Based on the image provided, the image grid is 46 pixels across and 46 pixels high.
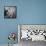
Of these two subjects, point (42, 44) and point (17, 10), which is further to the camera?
point (17, 10)

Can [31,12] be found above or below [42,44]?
above

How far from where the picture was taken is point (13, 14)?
14.3ft

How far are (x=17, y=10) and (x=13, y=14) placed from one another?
0.61 feet

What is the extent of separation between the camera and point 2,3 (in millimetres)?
4379

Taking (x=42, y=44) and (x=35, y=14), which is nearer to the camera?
(x=42, y=44)

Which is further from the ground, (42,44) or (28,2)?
(28,2)

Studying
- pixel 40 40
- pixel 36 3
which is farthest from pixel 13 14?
pixel 40 40

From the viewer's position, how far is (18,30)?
169 inches

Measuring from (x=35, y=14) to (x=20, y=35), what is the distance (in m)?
0.83

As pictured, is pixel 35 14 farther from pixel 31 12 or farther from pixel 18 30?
pixel 18 30

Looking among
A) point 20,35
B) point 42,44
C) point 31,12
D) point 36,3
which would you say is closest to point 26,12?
point 31,12

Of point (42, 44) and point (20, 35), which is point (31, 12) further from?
point (42, 44)

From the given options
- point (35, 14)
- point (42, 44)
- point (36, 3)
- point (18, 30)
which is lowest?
point (42, 44)

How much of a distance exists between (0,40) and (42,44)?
1345 mm
